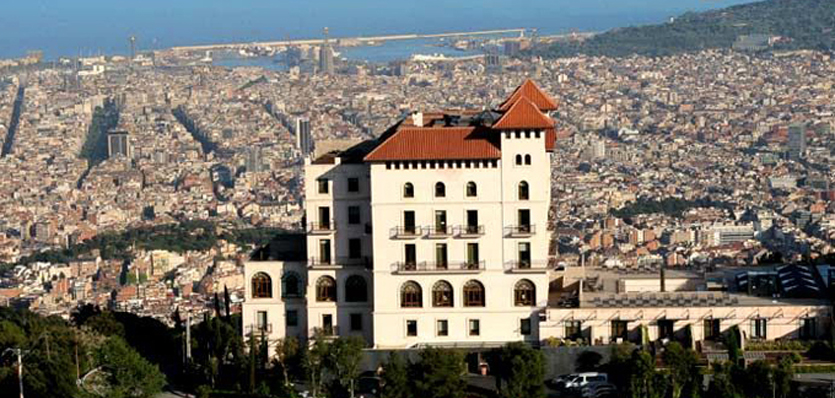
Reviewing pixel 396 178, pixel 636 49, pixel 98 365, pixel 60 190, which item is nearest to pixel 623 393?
pixel 396 178

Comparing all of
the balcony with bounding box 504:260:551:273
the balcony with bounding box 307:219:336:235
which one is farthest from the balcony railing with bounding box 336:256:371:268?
the balcony with bounding box 504:260:551:273

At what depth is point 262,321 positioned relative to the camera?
33.6 meters

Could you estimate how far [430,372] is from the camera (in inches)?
1162

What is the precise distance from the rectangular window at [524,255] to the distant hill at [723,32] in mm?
112637

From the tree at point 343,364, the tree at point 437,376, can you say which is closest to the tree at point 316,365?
the tree at point 343,364

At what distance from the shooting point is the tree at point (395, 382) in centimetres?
2941

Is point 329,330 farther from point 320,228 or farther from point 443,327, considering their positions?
point 443,327

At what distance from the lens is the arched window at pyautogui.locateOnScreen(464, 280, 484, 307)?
107 ft

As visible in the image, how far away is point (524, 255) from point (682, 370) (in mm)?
4206

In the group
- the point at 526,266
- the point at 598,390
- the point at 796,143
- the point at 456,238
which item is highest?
the point at 796,143

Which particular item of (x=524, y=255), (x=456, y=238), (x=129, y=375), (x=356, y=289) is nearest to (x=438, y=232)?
(x=456, y=238)

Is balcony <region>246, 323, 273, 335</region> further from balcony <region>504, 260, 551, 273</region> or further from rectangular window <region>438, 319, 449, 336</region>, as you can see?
balcony <region>504, 260, 551, 273</region>

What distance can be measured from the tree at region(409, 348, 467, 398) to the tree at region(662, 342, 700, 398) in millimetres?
2894

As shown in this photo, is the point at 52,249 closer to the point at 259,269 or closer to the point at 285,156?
the point at 285,156
